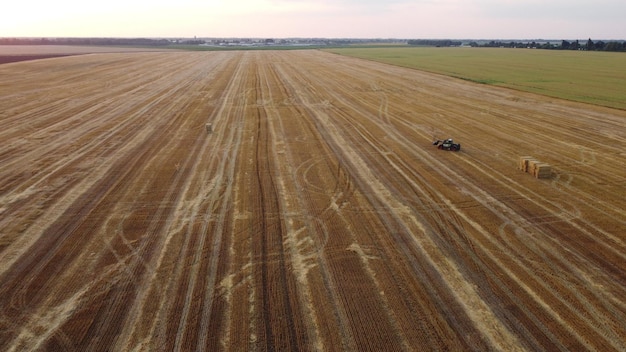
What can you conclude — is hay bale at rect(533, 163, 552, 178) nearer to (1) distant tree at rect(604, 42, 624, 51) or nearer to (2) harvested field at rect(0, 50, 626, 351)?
(2) harvested field at rect(0, 50, 626, 351)

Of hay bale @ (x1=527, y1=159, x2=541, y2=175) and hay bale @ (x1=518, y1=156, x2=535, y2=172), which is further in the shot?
hay bale @ (x1=518, y1=156, x2=535, y2=172)

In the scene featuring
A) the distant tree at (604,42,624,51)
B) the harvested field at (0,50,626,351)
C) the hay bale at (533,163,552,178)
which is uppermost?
the distant tree at (604,42,624,51)

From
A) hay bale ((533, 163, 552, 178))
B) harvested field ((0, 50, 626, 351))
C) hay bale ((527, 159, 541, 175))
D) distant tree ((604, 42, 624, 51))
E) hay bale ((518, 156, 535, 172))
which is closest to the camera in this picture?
harvested field ((0, 50, 626, 351))

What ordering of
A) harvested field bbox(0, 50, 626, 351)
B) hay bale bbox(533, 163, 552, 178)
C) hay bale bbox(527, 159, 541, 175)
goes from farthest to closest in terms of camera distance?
hay bale bbox(527, 159, 541, 175) → hay bale bbox(533, 163, 552, 178) → harvested field bbox(0, 50, 626, 351)

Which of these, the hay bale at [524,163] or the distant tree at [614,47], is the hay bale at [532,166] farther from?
the distant tree at [614,47]

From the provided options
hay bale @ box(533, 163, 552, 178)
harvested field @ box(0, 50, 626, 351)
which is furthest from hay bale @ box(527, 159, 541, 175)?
harvested field @ box(0, 50, 626, 351)

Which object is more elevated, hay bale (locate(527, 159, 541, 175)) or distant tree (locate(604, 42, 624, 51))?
distant tree (locate(604, 42, 624, 51))

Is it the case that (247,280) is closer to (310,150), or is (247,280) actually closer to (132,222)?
(132,222)

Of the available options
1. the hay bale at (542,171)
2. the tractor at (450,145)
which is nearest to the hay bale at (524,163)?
the hay bale at (542,171)
